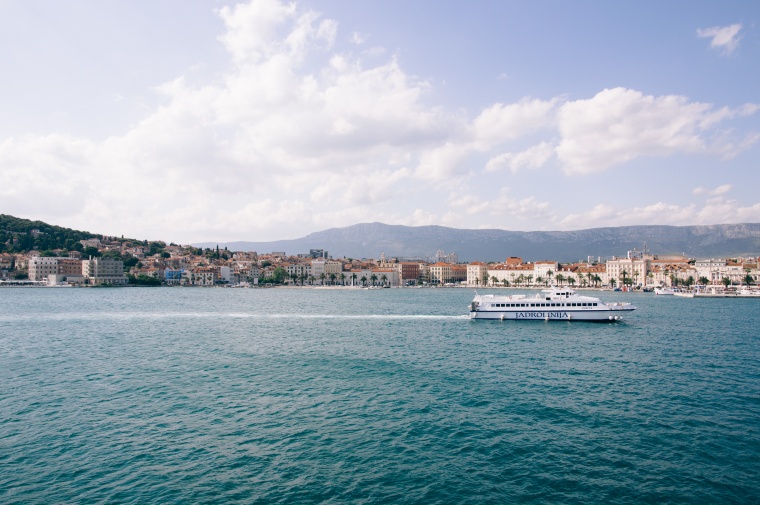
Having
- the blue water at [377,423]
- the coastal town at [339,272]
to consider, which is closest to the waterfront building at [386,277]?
the coastal town at [339,272]

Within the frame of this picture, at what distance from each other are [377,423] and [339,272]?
160915 millimetres

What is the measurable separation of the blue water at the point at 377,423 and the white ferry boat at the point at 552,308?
14996mm

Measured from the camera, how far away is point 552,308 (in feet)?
158

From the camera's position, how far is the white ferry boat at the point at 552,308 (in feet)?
156

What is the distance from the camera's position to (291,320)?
4906cm

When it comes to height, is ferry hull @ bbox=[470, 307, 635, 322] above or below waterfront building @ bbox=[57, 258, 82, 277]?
below

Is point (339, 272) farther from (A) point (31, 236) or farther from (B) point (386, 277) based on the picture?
(A) point (31, 236)

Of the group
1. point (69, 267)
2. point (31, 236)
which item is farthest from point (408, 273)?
point (31, 236)

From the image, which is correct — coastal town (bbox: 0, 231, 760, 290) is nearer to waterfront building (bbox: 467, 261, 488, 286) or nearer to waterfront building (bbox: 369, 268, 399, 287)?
waterfront building (bbox: 467, 261, 488, 286)

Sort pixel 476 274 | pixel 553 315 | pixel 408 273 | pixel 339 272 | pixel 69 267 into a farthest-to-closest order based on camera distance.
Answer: pixel 408 273
pixel 339 272
pixel 476 274
pixel 69 267
pixel 553 315

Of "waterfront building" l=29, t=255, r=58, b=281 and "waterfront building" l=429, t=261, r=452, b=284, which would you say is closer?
"waterfront building" l=29, t=255, r=58, b=281

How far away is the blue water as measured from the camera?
1196cm

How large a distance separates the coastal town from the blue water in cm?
11047

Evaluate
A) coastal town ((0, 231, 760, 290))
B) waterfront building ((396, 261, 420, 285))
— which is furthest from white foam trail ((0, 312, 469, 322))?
waterfront building ((396, 261, 420, 285))
